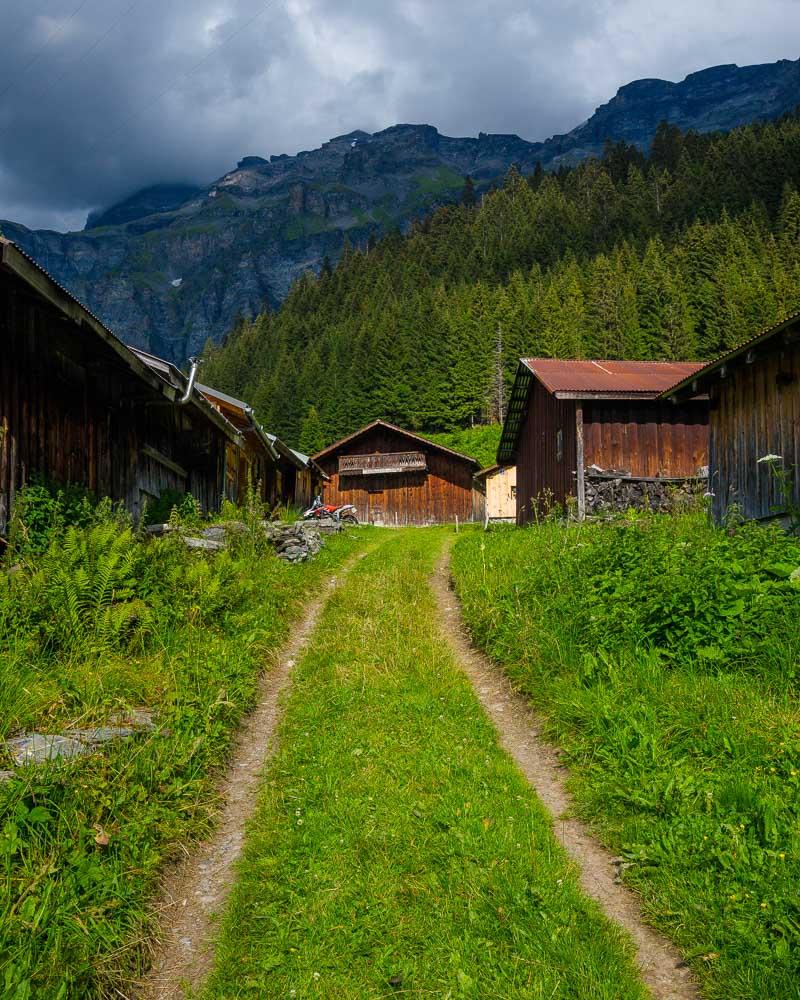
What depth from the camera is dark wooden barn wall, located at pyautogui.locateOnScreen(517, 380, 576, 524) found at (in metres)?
21.4

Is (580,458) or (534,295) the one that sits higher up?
(534,295)

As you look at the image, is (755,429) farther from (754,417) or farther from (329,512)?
(329,512)

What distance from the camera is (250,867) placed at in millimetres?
4754

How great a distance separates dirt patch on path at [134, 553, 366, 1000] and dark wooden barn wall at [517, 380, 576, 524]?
548 inches

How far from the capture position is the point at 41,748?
501cm

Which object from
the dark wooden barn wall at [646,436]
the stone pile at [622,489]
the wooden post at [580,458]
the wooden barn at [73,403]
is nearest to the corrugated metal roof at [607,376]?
the dark wooden barn wall at [646,436]

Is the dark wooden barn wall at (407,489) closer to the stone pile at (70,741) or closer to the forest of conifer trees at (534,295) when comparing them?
the forest of conifer trees at (534,295)

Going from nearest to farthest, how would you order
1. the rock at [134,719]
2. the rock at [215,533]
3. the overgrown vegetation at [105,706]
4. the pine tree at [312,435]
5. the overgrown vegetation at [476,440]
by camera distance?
1. the overgrown vegetation at [105,706]
2. the rock at [134,719]
3. the rock at [215,533]
4. the overgrown vegetation at [476,440]
5. the pine tree at [312,435]

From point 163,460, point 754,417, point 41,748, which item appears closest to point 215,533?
point 163,460

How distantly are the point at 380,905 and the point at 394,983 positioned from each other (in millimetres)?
578

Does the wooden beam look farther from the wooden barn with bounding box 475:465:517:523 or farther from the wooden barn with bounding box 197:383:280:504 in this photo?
the wooden barn with bounding box 475:465:517:523

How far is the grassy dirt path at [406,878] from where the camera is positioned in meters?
3.70

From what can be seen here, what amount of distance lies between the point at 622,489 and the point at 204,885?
18210mm

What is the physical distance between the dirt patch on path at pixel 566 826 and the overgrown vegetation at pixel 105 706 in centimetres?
268
